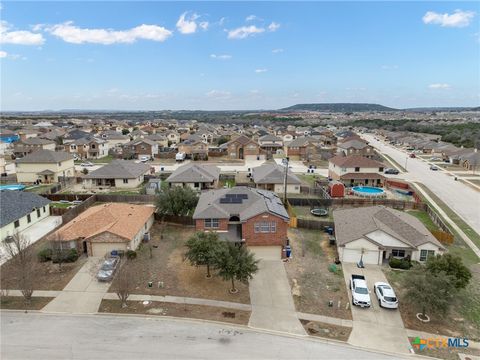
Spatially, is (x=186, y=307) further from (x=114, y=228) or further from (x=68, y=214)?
(x=68, y=214)

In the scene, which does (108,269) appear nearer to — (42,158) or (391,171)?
(42,158)

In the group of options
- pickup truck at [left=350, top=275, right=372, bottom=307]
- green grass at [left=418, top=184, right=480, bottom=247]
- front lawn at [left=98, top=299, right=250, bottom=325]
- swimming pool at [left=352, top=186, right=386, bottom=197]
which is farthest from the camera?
swimming pool at [left=352, top=186, right=386, bottom=197]

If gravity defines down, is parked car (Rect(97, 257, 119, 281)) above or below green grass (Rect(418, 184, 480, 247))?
above

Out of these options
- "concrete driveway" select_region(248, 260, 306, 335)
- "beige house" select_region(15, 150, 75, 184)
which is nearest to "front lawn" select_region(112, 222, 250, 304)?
"concrete driveway" select_region(248, 260, 306, 335)

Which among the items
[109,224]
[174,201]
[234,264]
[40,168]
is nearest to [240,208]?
[174,201]

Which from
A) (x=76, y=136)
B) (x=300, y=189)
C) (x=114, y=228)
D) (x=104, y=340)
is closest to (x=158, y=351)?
(x=104, y=340)

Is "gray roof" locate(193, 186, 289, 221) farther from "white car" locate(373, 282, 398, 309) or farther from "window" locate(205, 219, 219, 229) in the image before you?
"white car" locate(373, 282, 398, 309)

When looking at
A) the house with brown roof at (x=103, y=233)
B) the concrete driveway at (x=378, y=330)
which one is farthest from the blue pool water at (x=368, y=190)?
the house with brown roof at (x=103, y=233)
